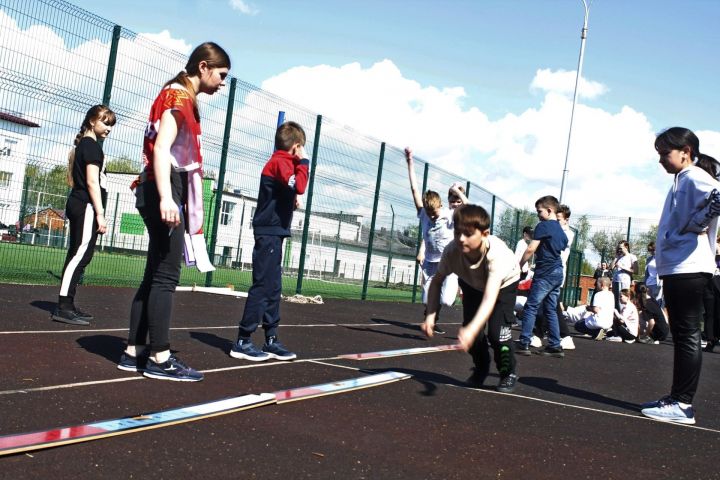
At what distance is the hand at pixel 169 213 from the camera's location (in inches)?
161

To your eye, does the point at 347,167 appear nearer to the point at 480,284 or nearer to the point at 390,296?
the point at 390,296

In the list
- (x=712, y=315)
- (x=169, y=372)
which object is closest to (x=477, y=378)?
(x=169, y=372)

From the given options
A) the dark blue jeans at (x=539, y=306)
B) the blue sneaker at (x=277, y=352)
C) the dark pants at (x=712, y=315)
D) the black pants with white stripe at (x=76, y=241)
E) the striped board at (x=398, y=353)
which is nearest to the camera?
the blue sneaker at (x=277, y=352)

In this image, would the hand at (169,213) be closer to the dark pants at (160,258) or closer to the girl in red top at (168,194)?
the girl in red top at (168,194)

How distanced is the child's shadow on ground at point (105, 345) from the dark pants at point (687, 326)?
11.7 feet

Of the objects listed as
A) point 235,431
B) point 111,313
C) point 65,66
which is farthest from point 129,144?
point 235,431

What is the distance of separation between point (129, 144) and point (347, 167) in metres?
5.66

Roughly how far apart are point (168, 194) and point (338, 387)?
4.97 feet

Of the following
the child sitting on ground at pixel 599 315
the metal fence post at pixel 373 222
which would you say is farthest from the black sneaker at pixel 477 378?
the metal fence post at pixel 373 222

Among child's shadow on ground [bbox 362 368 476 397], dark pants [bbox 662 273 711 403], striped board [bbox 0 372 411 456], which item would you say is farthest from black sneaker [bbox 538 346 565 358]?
striped board [bbox 0 372 411 456]

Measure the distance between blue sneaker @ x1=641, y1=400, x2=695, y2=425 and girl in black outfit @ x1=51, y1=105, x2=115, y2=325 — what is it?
175 inches

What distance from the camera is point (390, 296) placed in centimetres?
1952

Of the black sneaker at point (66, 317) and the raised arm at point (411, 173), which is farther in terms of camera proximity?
the raised arm at point (411, 173)

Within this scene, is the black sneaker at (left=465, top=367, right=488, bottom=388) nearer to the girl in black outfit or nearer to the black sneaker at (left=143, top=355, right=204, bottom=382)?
the black sneaker at (left=143, top=355, right=204, bottom=382)
